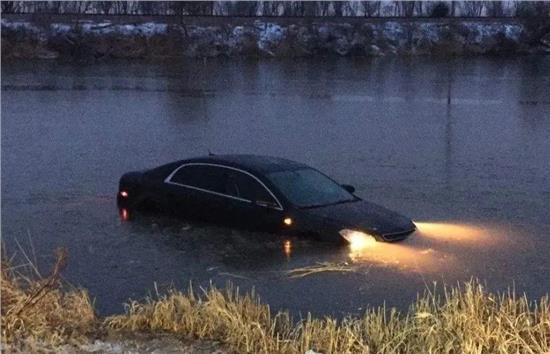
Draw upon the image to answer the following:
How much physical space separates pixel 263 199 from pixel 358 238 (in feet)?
5.28

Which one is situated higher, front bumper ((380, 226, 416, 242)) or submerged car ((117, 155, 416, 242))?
submerged car ((117, 155, 416, 242))

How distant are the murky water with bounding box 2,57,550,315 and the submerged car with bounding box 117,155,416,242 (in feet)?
0.86

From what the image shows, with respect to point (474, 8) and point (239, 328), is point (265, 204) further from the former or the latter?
point (474, 8)

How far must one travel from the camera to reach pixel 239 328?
7430 mm

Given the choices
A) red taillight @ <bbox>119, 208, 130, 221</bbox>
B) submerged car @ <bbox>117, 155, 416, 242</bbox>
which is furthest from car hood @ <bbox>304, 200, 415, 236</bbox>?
red taillight @ <bbox>119, 208, 130, 221</bbox>

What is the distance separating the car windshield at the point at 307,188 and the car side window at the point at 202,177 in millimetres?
830

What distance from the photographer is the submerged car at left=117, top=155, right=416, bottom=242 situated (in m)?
12.9

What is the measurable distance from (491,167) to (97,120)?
46.8 ft

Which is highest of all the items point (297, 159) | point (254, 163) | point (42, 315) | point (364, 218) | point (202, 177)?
point (42, 315)

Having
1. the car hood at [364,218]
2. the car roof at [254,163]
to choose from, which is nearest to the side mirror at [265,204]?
the car hood at [364,218]

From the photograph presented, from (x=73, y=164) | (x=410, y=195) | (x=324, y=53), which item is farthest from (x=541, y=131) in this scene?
(x=324, y=53)

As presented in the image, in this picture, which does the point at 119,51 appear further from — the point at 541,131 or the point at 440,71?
the point at 541,131

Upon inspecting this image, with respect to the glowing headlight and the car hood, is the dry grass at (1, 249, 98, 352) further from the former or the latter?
the car hood

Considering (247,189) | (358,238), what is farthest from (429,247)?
(247,189)
